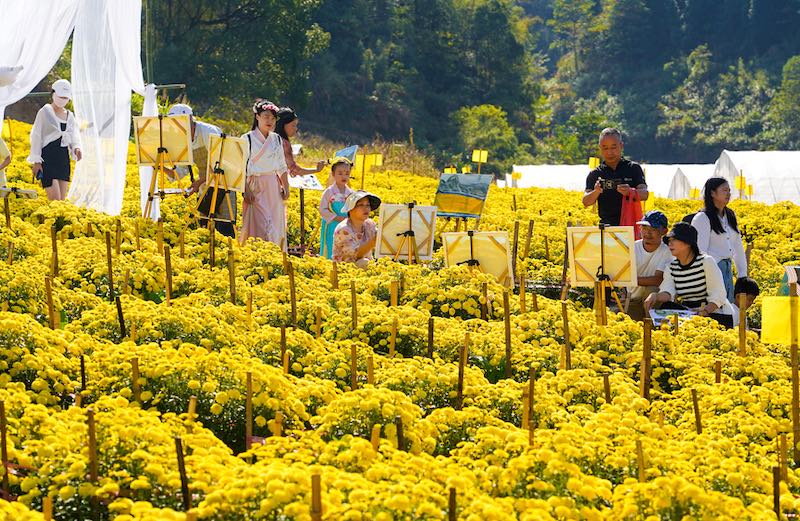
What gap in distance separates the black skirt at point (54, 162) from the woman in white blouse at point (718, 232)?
6.19 m

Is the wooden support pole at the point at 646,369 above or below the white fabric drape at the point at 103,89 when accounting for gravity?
below

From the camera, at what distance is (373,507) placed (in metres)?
3.70

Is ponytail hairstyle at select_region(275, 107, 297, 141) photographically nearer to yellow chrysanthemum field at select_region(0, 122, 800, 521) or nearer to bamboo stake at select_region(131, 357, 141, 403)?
yellow chrysanthemum field at select_region(0, 122, 800, 521)

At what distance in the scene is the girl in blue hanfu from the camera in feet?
34.1

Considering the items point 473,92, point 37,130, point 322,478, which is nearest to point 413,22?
point 473,92

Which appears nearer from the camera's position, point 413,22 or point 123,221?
point 123,221

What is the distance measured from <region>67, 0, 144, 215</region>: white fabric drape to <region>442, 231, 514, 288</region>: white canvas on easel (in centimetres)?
425

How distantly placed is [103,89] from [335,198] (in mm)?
2772

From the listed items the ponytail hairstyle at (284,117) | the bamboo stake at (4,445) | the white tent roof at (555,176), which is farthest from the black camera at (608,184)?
the white tent roof at (555,176)

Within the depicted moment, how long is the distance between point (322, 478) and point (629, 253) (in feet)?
14.7

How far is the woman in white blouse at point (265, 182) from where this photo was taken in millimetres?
10466

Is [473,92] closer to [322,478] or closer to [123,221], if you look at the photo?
[123,221]

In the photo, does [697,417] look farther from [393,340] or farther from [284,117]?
[284,117]

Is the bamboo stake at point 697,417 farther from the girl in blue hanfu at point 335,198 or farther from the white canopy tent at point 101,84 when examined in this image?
the white canopy tent at point 101,84
